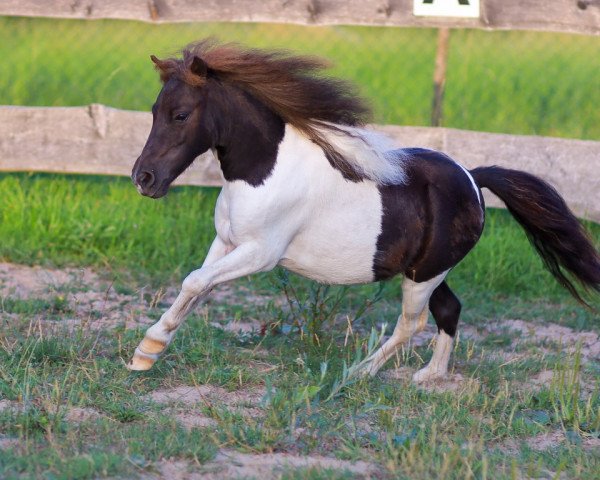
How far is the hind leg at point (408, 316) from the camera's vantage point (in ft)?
15.3

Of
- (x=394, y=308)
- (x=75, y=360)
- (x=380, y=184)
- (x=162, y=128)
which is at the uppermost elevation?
(x=162, y=128)

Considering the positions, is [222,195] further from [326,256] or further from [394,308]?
[394,308]

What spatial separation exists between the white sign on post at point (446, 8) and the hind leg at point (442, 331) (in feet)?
7.40

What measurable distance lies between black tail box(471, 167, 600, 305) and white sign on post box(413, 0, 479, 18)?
185cm

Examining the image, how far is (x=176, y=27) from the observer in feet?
35.6

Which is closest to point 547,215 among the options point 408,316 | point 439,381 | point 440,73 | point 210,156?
point 408,316

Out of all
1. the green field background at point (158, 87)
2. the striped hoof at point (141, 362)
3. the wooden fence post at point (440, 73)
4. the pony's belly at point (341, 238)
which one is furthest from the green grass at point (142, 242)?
the striped hoof at point (141, 362)

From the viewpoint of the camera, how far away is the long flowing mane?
4.14 metres

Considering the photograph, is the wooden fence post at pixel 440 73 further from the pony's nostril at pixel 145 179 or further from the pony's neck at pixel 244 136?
the pony's nostril at pixel 145 179

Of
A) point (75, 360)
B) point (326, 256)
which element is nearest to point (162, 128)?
point (326, 256)

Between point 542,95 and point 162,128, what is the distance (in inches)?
210

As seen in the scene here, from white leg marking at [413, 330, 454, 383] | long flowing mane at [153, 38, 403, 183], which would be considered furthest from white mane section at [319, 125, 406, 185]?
white leg marking at [413, 330, 454, 383]

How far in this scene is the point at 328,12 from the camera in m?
6.54

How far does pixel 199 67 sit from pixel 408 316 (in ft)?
5.09
